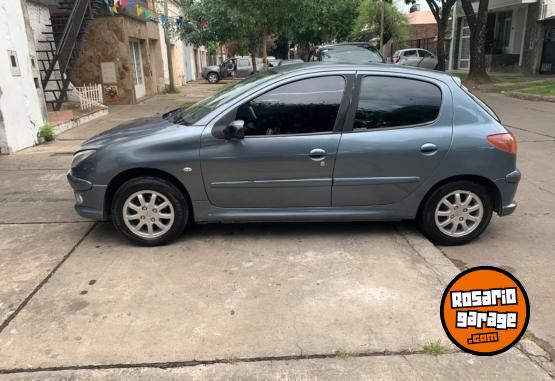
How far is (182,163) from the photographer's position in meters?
4.17

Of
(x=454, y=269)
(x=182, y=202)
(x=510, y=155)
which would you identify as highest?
(x=510, y=155)

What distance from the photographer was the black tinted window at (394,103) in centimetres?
428

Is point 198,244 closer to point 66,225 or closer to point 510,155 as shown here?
point 66,225

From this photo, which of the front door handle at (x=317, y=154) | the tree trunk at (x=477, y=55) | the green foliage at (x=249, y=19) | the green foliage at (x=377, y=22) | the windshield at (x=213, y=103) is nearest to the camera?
the front door handle at (x=317, y=154)

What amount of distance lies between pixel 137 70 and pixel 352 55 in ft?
31.9

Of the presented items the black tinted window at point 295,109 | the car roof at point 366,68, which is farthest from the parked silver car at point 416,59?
the black tinted window at point 295,109

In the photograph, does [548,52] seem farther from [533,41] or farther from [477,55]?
[477,55]

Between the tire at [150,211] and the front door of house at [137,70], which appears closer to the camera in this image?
the tire at [150,211]

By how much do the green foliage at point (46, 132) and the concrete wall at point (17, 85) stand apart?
0.10 m

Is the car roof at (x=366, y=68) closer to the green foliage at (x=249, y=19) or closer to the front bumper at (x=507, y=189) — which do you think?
the front bumper at (x=507, y=189)

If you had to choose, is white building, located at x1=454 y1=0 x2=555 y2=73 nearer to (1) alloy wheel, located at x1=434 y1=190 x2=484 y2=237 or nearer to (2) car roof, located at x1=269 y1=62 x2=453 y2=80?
(2) car roof, located at x1=269 y1=62 x2=453 y2=80

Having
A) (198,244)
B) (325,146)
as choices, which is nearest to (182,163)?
(198,244)

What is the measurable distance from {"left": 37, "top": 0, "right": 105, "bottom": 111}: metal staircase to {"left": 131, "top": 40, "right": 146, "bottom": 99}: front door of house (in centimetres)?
269

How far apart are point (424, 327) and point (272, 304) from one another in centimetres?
104
